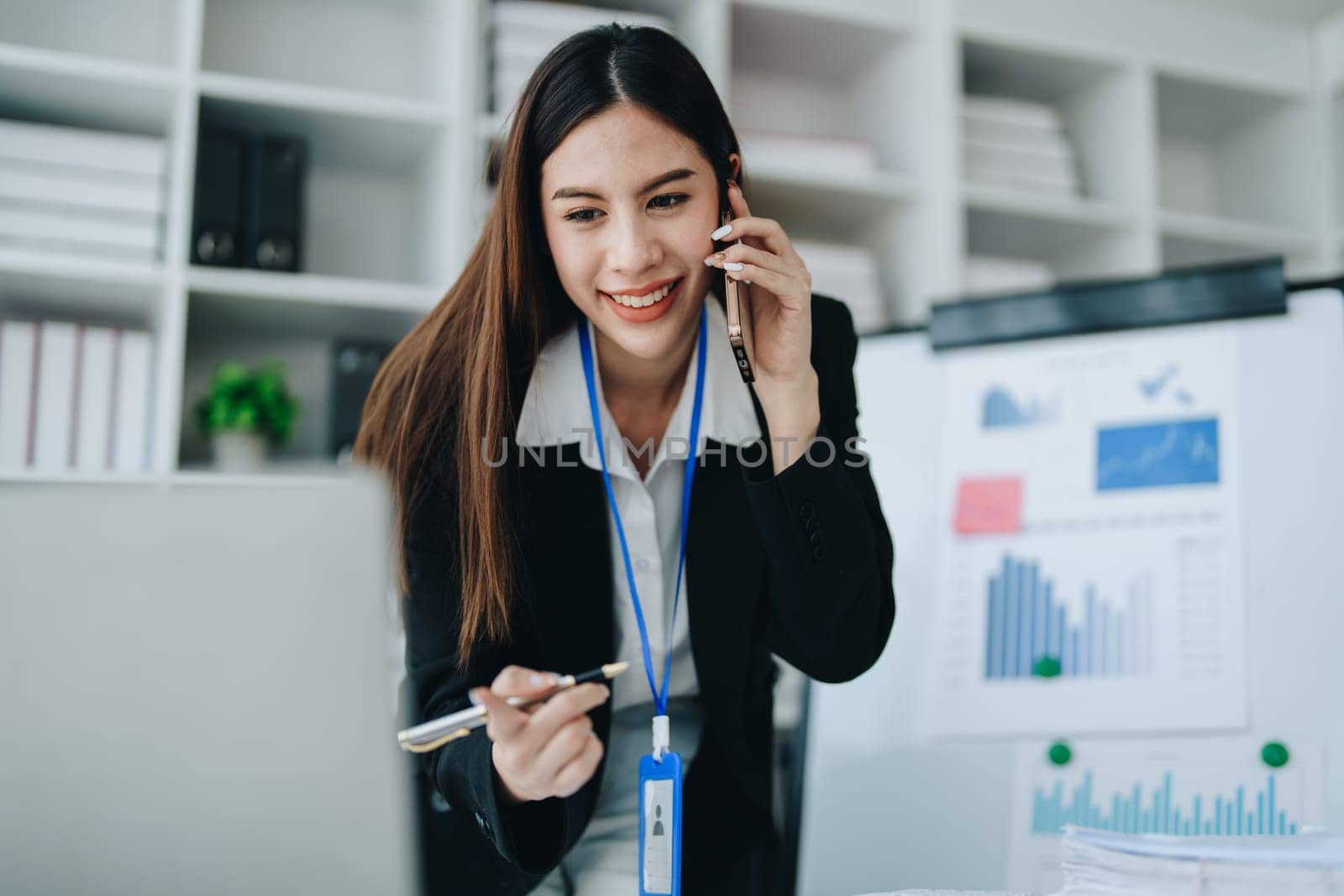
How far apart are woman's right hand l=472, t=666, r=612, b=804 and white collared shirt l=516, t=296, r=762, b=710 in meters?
0.38

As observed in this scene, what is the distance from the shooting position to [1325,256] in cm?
270

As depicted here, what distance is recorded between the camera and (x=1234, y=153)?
296cm

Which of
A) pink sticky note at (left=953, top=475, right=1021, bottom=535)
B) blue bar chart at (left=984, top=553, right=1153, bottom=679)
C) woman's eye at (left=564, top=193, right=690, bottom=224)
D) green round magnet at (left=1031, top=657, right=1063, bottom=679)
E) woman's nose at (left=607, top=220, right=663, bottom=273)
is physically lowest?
green round magnet at (left=1031, top=657, right=1063, bottom=679)

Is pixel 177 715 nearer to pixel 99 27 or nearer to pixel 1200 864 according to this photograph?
pixel 1200 864

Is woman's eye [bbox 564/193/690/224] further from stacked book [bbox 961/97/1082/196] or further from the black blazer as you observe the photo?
stacked book [bbox 961/97/1082/196]

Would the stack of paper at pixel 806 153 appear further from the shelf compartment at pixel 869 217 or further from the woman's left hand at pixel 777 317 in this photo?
the woman's left hand at pixel 777 317

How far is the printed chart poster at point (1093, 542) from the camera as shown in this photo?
1.42 metres

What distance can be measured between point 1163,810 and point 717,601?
26.4 inches

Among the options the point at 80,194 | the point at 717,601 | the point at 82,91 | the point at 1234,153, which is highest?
the point at 1234,153

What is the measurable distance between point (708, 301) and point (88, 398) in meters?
1.22

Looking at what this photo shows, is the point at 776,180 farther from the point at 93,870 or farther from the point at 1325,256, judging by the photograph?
the point at 93,870

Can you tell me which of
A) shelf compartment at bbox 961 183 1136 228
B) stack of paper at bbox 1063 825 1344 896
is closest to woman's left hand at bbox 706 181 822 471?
stack of paper at bbox 1063 825 1344 896

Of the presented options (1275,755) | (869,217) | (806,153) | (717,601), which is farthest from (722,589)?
(869,217)

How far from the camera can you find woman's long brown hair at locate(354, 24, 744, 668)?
1.07 meters
